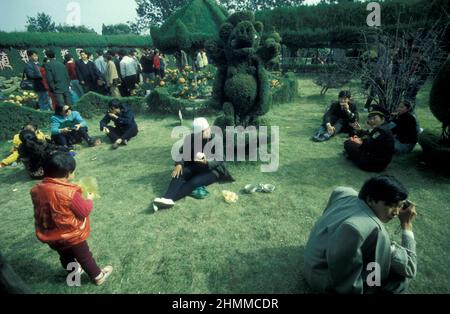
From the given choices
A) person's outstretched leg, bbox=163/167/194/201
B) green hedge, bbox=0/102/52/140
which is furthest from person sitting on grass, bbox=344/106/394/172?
green hedge, bbox=0/102/52/140

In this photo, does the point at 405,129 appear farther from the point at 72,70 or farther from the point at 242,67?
the point at 72,70

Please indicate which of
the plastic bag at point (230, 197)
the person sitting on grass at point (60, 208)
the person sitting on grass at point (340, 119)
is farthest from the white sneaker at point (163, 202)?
the person sitting on grass at point (340, 119)

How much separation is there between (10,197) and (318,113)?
31.4 feet

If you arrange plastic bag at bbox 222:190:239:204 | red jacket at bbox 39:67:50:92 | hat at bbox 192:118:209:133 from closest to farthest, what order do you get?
1. plastic bag at bbox 222:190:239:204
2. hat at bbox 192:118:209:133
3. red jacket at bbox 39:67:50:92

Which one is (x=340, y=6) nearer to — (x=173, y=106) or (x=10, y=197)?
(x=173, y=106)

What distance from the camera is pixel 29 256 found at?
143 inches

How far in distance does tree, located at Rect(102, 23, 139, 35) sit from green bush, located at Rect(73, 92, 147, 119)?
72637 millimetres

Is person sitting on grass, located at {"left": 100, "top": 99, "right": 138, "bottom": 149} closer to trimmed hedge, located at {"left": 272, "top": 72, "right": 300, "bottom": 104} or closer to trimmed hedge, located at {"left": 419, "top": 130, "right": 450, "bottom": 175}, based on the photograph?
trimmed hedge, located at {"left": 272, "top": 72, "right": 300, "bottom": 104}

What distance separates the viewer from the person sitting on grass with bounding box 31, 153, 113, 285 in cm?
260

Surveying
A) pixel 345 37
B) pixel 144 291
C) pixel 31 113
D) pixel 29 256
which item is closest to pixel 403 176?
pixel 144 291

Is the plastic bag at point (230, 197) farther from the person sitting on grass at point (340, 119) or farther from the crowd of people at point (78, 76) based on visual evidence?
the crowd of people at point (78, 76)

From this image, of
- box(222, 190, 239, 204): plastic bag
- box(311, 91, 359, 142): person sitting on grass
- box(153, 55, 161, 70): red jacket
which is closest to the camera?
box(222, 190, 239, 204): plastic bag

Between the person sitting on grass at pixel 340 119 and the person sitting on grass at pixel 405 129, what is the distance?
3.70ft

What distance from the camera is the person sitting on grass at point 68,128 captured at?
22.7 feet
